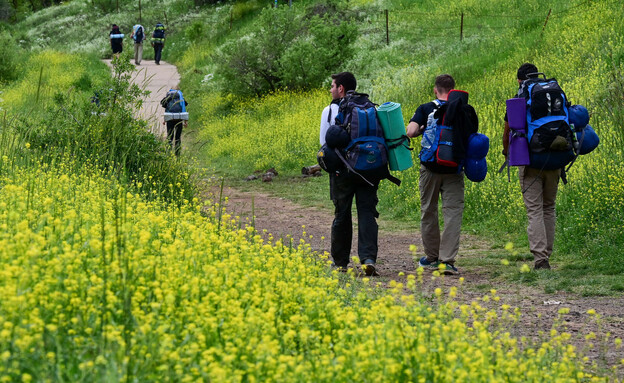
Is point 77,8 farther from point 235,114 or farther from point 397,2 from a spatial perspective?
point 235,114

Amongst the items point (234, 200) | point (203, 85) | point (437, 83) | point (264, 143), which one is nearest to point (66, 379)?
point (437, 83)

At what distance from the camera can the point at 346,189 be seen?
7.45m

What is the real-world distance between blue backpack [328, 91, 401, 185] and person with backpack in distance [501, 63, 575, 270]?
1.31 metres

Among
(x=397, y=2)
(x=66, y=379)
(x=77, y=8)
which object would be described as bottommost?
(x=66, y=379)

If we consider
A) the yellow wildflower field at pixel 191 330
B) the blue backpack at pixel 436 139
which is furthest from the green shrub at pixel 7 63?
the yellow wildflower field at pixel 191 330

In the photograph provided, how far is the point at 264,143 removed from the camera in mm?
17141

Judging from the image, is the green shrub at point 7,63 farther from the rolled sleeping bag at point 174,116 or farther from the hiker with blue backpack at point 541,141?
the hiker with blue backpack at point 541,141

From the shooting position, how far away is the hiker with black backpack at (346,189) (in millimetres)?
7242

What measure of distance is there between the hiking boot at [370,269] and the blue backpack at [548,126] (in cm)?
177

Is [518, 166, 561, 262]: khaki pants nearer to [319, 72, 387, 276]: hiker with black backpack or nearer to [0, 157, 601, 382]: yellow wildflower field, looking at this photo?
[319, 72, 387, 276]: hiker with black backpack

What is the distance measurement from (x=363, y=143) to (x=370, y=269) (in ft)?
3.86

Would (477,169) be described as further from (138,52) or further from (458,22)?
(138,52)

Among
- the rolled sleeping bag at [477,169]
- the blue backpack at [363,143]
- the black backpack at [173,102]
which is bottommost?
the rolled sleeping bag at [477,169]

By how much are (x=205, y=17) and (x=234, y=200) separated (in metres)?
29.7
